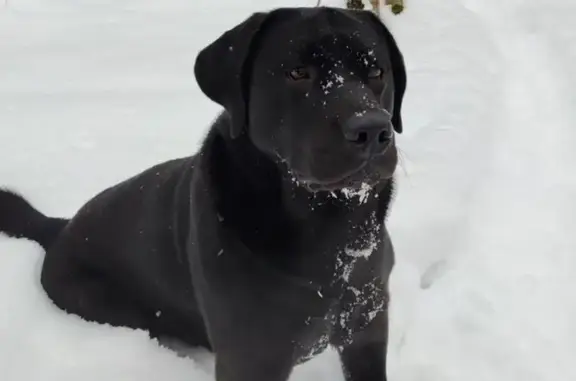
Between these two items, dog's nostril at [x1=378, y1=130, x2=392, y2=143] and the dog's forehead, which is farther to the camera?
the dog's forehead

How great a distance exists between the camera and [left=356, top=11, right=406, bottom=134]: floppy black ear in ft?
6.31

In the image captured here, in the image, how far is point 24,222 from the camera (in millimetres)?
2764

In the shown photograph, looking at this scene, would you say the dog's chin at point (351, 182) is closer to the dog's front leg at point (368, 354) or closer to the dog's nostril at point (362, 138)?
the dog's nostril at point (362, 138)

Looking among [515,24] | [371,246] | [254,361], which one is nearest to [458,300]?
[371,246]

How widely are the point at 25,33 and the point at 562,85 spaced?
355 cm

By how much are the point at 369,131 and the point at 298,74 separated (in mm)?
282

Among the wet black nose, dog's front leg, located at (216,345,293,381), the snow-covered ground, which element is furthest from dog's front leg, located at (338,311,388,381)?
the wet black nose

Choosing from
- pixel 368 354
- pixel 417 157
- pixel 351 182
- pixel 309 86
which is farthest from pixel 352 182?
pixel 417 157

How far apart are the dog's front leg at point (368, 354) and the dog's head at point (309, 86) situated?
568mm

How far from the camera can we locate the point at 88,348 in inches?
97.9

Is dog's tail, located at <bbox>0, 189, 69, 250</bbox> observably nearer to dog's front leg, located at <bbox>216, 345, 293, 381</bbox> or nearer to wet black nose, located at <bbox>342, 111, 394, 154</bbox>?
dog's front leg, located at <bbox>216, 345, 293, 381</bbox>

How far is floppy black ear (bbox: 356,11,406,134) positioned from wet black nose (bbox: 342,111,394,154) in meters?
0.39

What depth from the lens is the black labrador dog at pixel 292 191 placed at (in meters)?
1.73

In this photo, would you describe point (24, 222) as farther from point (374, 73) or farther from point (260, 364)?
point (374, 73)
